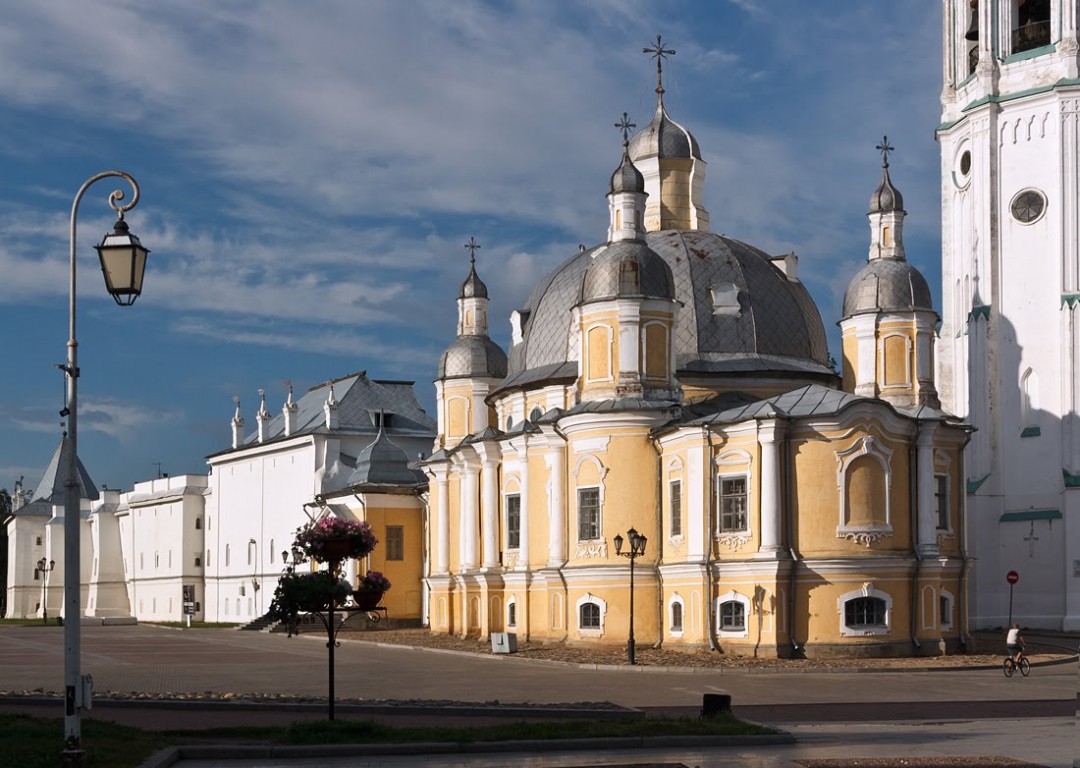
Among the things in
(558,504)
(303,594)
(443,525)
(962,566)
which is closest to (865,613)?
(962,566)

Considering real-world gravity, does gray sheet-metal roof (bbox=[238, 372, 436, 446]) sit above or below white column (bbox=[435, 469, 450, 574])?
above

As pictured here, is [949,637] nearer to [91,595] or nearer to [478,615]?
[478,615]

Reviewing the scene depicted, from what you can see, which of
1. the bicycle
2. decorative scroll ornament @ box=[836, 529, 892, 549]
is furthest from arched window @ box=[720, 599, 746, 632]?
the bicycle

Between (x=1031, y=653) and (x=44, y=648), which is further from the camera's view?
(x=44, y=648)

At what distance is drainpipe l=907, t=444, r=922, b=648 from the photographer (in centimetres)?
3922

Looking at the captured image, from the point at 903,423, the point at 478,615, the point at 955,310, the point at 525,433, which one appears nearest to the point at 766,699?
the point at 903,423

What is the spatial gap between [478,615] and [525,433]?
8.19 metres

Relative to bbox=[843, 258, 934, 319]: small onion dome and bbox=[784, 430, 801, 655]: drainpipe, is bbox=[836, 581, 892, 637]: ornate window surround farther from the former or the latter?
bbox=[843, 258, 934, 319]: small onion dome

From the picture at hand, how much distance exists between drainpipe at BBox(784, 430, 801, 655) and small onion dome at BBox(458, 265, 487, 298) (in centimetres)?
2304

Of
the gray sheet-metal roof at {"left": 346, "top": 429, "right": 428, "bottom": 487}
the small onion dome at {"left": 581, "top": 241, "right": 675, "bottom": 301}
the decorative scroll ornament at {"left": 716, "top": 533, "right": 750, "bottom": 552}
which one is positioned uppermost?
the small onion dome at {"left": 581, "top": 241, "right": 675, "bottom": 301}

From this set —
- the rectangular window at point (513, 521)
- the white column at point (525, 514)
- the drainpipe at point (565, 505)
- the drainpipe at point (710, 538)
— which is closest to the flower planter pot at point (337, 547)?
the drainpipe at point (710, 538)

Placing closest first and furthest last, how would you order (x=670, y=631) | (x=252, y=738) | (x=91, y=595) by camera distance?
(x=252, y=738) → (x=670, y=631) → (x=91, y=595)

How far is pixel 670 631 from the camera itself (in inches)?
1626

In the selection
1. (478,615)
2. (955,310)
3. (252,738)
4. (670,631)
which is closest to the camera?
(252,738)
